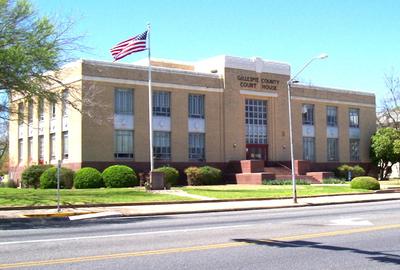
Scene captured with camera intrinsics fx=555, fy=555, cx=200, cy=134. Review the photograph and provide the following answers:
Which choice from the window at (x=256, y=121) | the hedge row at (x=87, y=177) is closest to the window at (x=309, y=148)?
the window at (x=256, y=121)

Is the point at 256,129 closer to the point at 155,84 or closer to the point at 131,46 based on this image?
the point at 155,84

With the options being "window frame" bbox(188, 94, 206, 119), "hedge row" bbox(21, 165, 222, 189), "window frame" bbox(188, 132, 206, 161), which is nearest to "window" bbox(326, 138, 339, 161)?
"window frame" bbox(188, 132, 206, 161)

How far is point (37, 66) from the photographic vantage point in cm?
2306

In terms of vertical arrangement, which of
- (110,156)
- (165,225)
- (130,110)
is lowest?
(165,225)

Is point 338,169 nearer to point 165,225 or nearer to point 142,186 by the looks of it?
point 142,186

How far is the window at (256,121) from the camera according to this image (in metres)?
46.2

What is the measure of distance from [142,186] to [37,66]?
1573 cm

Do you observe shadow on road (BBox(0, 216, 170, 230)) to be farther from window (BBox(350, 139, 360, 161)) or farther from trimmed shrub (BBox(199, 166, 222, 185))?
window (BBox(350, 139, 360, 161))

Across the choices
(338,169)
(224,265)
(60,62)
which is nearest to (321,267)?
(224,265)

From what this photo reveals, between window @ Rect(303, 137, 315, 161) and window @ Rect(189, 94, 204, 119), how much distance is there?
37.8 feet

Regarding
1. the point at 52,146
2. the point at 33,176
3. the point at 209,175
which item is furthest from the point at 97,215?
the point at 52,146

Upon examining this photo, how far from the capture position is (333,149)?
5241 cm

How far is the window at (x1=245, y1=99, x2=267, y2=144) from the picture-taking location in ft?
151

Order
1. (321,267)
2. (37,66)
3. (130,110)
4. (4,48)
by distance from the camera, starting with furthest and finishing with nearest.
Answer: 1. (130,110)
2. (37,66)
3. (4,48)
4. (321,267)
